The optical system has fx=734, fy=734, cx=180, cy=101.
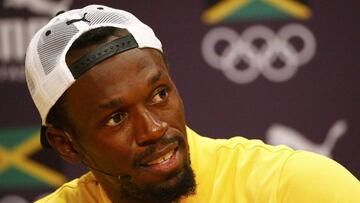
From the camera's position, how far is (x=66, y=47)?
5.22 ft

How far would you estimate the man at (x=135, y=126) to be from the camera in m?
1.53

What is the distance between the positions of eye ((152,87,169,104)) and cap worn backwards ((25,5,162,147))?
11 centimetres

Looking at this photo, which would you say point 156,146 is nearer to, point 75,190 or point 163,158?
point 163,158

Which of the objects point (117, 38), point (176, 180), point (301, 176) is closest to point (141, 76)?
point (117, 38)

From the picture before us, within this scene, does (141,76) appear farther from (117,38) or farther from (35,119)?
(35,119)

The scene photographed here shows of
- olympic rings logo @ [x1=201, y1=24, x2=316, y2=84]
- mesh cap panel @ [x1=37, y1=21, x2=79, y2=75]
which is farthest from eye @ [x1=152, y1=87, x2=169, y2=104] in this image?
olympic rings logo @ [x1=201, y1=24, x2=316, y2=84]

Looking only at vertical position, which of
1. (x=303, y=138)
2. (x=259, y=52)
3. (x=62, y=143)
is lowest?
(x=303, y=138)

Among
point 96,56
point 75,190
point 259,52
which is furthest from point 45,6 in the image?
point 96,56

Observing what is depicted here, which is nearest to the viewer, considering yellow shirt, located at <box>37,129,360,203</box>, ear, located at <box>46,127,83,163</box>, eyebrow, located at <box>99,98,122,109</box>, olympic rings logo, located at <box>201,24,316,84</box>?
yellow shirt, located at <box>37,129,360,203</box>

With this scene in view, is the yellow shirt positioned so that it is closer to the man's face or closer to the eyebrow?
the man's face

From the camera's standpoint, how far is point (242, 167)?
1.61 m

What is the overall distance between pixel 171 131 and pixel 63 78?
0.26 metres

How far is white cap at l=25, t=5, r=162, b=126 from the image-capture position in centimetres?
159

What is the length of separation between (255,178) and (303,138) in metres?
1.14
